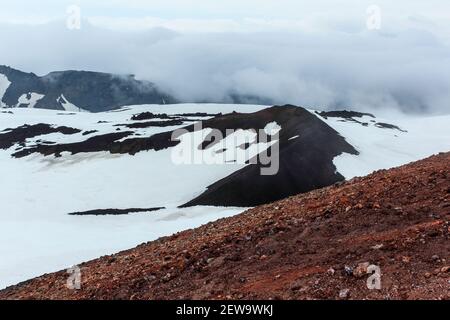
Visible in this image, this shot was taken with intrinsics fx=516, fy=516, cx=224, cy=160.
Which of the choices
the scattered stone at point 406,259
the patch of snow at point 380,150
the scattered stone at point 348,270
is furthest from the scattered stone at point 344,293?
the patch of snow at point 380,150

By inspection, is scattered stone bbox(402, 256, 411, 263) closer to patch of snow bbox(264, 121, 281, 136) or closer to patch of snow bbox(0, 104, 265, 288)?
patch of snow bbox(0, 104, 265, 288)

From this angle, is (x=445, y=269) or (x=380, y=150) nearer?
(x=445, y=269)

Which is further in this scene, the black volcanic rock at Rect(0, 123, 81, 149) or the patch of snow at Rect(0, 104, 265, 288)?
the black volcanic rock at Rect(0, 123, 81, 149)

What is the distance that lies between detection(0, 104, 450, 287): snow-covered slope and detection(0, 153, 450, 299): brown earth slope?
800 inches

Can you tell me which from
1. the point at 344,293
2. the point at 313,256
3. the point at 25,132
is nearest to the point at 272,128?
the point at 313,256

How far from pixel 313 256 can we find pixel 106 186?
67416 millimetres

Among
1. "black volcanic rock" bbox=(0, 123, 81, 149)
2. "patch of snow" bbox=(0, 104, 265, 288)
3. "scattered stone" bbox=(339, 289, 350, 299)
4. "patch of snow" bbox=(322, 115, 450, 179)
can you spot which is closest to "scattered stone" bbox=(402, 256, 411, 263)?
"scattered stone" bbox=(339, 289, 350, 299)

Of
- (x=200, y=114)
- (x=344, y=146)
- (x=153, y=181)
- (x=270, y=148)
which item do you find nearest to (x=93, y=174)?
(x=153, y=181)

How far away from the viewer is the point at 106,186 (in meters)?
77.8

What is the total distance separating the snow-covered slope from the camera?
41781mm

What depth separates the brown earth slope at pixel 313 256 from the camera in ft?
36.9

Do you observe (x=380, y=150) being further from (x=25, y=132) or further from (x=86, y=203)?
(x=25, y=132)

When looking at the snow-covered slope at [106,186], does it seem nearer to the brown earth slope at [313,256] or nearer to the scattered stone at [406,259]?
the brown earth slope at [313,256]
